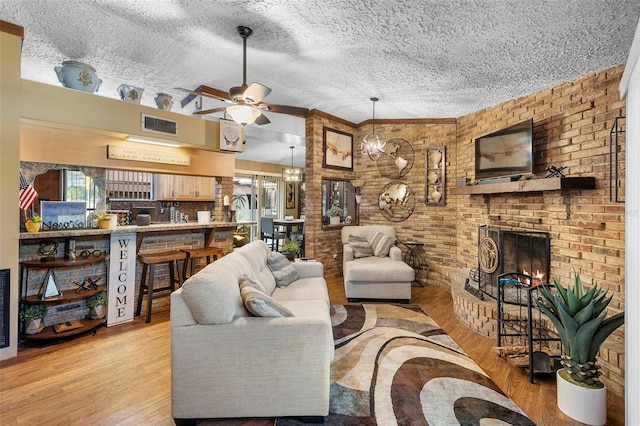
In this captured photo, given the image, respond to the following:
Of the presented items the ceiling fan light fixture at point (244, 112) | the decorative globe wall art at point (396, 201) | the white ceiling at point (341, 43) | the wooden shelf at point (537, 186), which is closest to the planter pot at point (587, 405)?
the wooden shelf at point (537, 186)

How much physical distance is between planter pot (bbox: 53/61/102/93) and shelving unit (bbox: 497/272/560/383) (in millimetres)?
4443

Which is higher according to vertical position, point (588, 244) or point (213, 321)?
point (588, 244)

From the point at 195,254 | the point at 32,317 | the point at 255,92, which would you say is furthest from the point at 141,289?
the point at 255,92

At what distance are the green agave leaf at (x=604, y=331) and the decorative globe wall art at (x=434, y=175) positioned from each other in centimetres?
321

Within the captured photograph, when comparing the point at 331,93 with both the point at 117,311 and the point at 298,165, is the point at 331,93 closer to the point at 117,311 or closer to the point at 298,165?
the point at 117,311

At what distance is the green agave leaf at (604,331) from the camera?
186 cm

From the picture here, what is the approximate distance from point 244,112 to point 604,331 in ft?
10.6

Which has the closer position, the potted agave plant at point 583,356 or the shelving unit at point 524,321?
the potted agave plant at point 583,356

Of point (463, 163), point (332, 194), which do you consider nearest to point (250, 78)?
point (332, 194)

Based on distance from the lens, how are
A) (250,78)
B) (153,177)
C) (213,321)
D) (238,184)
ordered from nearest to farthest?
(213,321)
(250,78)
(153,177)
(238,184)

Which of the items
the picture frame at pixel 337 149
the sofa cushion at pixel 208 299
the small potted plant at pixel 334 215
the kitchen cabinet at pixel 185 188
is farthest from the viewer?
the small potted plant at pixel 334 215

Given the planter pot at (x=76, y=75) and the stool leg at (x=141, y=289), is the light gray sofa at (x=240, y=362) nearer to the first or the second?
the stool leg at (x=141, y=289)

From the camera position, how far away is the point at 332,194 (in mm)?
5863

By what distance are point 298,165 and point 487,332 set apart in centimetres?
800
